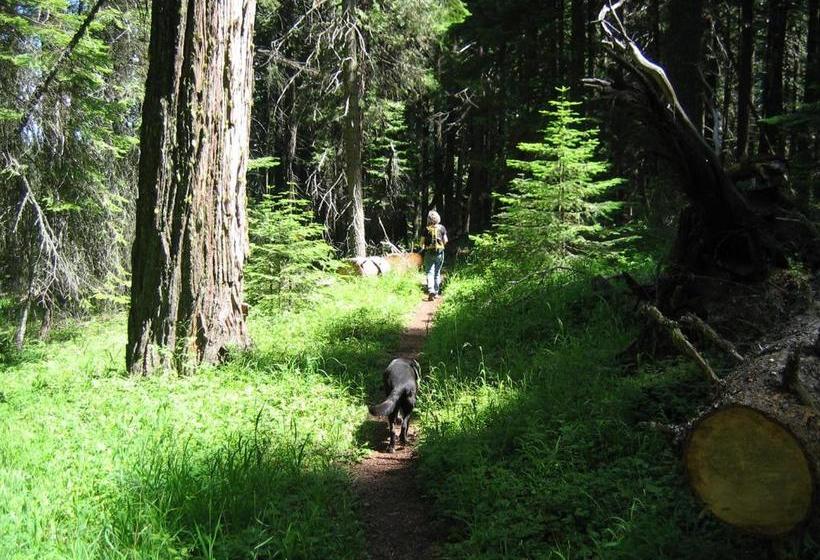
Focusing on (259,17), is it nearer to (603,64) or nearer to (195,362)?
(603,64)

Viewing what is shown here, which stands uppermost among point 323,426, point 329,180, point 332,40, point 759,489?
point 332,40

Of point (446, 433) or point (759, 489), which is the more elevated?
point (759, 489)

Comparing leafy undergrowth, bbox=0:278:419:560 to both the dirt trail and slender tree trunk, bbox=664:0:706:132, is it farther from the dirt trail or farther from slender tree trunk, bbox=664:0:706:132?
slender tree trunk, bbox=664:0:706:132

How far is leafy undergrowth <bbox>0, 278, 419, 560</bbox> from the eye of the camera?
10.9ft

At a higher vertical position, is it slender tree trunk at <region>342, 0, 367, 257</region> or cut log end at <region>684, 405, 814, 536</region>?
slender tree trunk at <region>342, 0, 367, 257</region>

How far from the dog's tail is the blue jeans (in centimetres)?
761

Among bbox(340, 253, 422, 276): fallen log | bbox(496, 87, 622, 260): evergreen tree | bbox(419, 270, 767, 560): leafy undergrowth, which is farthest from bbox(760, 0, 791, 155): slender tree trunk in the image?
bbox(419, 270, 767, 560): leafy undergrowth

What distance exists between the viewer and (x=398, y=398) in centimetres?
565

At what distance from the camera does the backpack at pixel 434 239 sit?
1278 centimetres

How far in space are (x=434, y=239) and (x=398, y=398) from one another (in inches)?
293

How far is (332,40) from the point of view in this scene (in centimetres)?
1510

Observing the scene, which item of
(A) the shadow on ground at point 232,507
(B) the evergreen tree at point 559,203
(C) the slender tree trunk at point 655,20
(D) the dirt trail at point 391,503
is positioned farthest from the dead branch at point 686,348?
(C) the slender tree trunk at point 655,20

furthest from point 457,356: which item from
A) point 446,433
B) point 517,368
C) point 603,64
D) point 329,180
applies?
point 603,64

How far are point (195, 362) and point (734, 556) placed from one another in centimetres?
531
